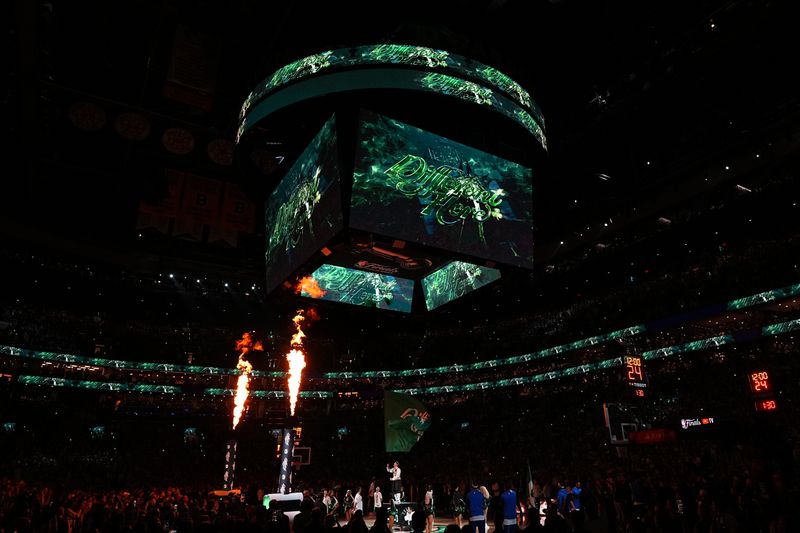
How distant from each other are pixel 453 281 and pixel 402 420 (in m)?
4.18

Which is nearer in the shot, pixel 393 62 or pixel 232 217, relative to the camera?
pixel 393 62

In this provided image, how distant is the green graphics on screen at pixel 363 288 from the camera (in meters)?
13.6

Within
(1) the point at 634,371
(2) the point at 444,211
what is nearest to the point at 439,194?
(2) the point at 444,211

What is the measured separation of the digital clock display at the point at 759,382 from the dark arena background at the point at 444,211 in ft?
0.20

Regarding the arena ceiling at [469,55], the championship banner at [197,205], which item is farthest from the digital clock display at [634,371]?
the championship banner at [197,205]

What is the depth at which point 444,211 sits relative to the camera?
1012 cm

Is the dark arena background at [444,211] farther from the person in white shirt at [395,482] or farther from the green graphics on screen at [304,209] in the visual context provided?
the person in white shirt at [395,482]

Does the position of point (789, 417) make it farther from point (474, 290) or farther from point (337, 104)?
point (337, 104)

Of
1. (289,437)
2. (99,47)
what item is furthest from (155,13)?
(289,437)

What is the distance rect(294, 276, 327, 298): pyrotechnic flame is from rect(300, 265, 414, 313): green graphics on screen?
27 millimetres

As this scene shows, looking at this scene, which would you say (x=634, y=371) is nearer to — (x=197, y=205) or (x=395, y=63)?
(x=395, y=63)

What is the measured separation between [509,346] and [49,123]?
2653cm

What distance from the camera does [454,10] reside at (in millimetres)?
9805

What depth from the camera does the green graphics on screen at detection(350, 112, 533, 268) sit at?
959 centimetres
